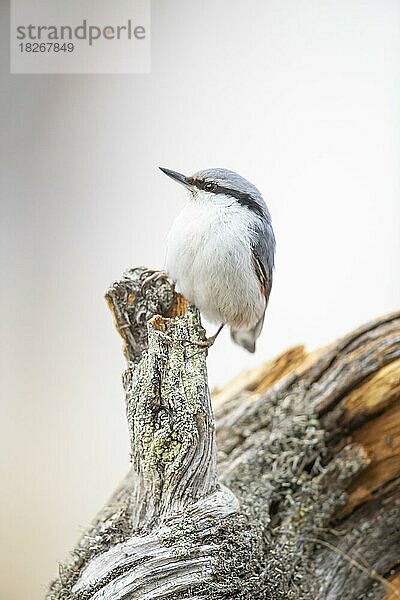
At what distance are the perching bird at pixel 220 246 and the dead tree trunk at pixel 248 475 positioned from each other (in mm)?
45

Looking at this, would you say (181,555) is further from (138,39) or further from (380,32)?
(380,32)

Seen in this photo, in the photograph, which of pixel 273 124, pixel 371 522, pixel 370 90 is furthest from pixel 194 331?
pixel 370 90

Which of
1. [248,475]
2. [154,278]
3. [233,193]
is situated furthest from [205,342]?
[248,475]

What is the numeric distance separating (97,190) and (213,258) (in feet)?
1.01

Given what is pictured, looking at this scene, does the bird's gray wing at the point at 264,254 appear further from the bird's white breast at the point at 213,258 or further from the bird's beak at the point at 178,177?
the bird's beak at the point at 178,177

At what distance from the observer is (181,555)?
3.05 feet

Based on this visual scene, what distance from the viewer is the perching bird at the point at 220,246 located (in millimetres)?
970

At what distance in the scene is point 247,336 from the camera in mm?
1184

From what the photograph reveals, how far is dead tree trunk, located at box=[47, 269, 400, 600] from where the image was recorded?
0.95m

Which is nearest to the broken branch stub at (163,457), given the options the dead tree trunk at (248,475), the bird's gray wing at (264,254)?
the dead tree trunk at (248,475)

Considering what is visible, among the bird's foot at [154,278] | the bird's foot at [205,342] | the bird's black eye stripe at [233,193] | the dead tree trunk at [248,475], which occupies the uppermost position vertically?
the bird's black eye stripe at [233,193]

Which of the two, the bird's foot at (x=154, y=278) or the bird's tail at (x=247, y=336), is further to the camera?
the bird's tail at (x=247, y=336)

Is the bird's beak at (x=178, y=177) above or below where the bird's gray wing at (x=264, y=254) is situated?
above

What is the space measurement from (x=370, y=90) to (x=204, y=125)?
38 cm
